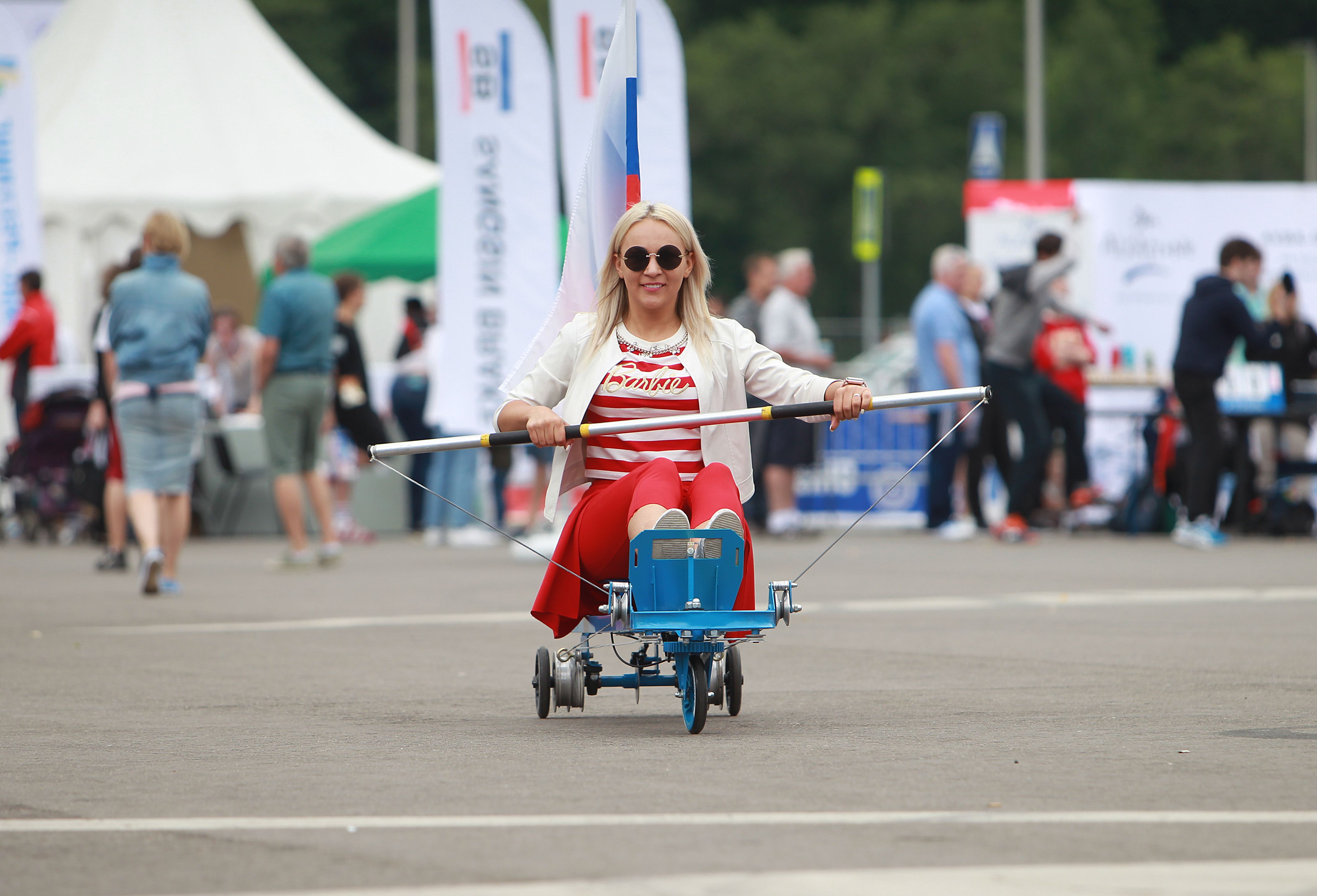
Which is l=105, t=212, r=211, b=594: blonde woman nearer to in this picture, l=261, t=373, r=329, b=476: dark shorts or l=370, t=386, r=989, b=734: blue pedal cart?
l=261, t=373, r=329, b=476: dark shorts

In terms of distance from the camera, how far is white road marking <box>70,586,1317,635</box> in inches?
392

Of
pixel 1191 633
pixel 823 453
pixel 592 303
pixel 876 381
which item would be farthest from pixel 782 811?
pixel 876 381

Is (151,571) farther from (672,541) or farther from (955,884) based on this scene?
(955,884)

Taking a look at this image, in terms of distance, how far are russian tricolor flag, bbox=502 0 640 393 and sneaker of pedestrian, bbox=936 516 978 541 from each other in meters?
7.95

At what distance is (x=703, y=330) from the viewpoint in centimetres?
661

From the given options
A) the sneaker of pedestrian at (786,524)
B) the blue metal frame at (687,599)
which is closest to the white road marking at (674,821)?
the blue metal frame at (687,599)

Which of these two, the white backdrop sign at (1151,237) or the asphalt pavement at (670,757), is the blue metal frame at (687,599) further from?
the white backdrop sign at (1151,237)

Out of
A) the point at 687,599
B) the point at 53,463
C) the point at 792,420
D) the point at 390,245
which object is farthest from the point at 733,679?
the point at 390,245

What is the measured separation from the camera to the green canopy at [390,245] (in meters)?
21.1

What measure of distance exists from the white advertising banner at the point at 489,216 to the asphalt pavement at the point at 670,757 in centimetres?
391

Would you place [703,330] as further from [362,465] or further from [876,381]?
[876,381]

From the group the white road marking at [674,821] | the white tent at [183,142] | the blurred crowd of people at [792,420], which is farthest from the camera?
the white tent at [183,142]

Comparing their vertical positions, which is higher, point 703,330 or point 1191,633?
point 703,330

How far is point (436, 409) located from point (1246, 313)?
5.96 m
